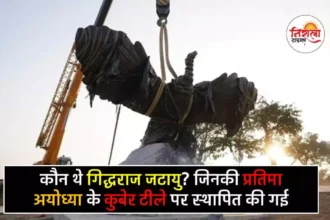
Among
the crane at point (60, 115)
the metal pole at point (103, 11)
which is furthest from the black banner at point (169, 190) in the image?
the crane at point (60, 115)

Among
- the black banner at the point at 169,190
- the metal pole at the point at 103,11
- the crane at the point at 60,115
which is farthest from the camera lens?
the crane at the point at 60,115

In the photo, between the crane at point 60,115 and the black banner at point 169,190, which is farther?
the crane at point 60,115

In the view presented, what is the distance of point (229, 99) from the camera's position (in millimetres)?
6691

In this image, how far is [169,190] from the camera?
5.35m

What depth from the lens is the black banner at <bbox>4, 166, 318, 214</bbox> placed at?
5.26 meters

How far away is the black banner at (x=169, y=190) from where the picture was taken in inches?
207

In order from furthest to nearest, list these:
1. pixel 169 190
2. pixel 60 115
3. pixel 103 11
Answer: pixel 60 115, pixel 103 11, pixel 169 190

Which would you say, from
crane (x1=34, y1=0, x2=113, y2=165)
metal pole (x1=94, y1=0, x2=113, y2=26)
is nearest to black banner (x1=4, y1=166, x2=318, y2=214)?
metal pole (x1=94, y1=0, x2=113, y2=26)

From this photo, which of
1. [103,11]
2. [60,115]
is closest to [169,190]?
[103,11]

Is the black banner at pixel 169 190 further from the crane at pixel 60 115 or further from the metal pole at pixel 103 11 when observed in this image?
the crane at pixel 60 115

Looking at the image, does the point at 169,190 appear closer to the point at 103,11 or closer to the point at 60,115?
the point at 103,11

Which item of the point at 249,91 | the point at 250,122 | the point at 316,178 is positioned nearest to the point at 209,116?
the point at 249,91

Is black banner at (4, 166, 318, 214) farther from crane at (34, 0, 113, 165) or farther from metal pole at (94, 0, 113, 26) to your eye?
crane at (34, 0, 113, 165)

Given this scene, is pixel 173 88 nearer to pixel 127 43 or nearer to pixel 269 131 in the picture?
pixel 127 43
